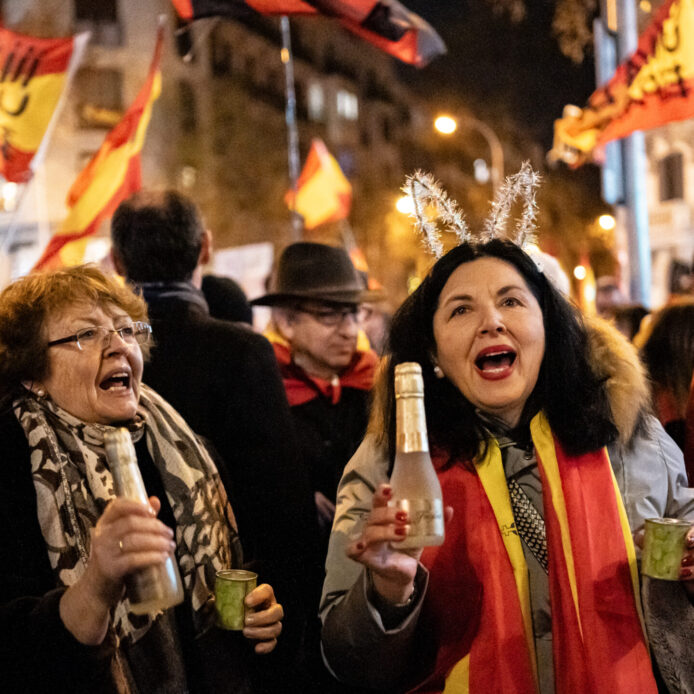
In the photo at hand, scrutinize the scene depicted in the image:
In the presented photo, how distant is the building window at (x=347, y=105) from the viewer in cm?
5188

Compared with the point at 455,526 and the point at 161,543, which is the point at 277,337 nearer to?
the point at 455,526

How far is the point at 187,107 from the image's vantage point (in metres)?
35.8

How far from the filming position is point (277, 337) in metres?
4.61

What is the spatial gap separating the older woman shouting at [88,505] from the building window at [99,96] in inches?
1257

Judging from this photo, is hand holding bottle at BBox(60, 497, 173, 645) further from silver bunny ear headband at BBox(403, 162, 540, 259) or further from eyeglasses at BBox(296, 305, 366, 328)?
eyeglasses at BBox(296, 305, 366, 328)

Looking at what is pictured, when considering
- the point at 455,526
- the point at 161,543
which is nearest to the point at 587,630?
the point at 455,526

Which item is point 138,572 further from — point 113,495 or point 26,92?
point 26,92

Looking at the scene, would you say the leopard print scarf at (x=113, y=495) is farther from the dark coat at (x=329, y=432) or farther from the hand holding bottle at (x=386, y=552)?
the dark coat at (x=329, y=432)

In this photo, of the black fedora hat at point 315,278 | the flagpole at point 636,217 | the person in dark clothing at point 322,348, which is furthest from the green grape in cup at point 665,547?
the flagpole at point 636,217

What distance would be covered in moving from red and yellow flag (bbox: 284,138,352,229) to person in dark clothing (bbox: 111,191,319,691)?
6695 mm

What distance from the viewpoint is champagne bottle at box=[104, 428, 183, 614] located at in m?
1.87

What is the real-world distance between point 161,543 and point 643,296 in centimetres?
718

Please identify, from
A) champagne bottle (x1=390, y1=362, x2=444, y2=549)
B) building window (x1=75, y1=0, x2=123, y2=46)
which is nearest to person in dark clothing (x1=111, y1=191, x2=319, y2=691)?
champagne bottle (x1=390, y1=362, x2=444, y2=549)

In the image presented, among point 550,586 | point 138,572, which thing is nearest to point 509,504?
point 550,586
